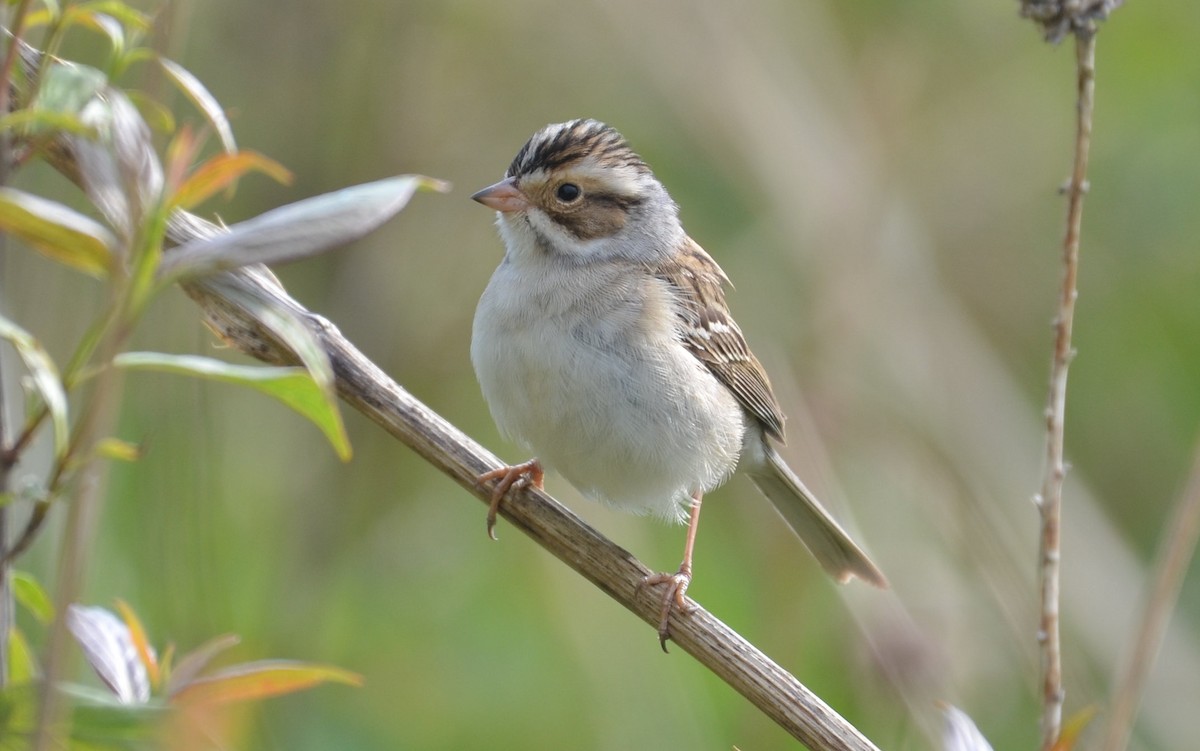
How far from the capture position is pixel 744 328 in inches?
202

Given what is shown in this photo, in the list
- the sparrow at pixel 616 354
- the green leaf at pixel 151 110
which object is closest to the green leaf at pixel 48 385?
the green leaf at pixel 151 110

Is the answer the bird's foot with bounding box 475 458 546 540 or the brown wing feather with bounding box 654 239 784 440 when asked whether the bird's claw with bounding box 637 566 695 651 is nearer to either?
the bird's foot with bounding box 475 458 546 540

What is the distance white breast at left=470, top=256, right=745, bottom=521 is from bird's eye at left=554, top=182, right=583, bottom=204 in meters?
0.21

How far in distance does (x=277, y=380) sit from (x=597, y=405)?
6.55 feet

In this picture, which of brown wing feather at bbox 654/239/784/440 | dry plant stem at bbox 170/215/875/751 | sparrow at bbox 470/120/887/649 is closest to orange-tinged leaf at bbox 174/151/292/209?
dry plant stem at bbox 170/215/875/751

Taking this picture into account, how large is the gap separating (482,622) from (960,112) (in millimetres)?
2784

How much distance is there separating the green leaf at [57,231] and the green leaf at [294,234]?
2.0 inches

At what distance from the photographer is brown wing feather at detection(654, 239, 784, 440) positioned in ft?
11.7

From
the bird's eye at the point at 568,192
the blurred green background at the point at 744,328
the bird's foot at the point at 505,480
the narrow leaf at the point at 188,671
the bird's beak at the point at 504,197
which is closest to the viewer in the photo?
the narrow leaf at the point at 188,671

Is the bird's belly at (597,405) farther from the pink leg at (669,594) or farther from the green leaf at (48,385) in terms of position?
the green leaf at (48,385)

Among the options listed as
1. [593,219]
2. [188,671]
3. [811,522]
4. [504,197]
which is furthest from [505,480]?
[188,671]

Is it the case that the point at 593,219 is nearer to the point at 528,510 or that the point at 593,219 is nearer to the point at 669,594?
the point at 528,510

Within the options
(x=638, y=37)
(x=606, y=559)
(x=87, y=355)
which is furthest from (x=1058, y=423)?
(x=638, y=37)

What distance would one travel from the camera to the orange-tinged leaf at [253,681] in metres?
1.22
